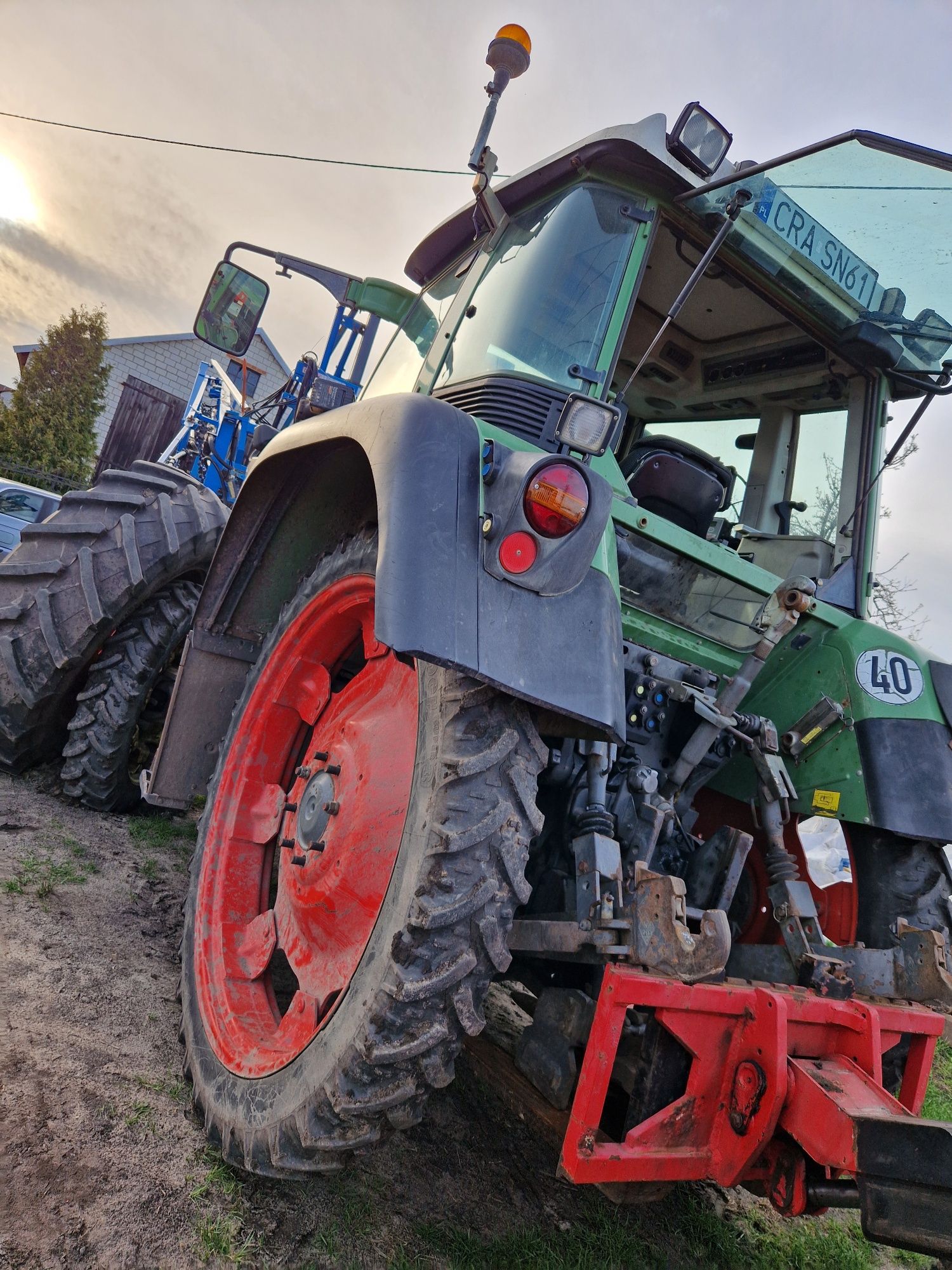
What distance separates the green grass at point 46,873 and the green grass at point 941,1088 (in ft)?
10.7

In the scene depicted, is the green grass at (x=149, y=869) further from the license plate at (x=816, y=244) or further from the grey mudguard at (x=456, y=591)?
the license plate at (x=816, y=244)

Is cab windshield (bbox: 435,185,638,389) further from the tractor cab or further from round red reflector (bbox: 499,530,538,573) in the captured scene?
round red reflector (bbox: 499,530,538,573)

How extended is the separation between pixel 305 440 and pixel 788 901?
1771 mm

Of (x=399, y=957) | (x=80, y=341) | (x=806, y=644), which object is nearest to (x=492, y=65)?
(x=806, y=644)

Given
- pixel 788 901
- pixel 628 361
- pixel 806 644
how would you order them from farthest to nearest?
pixel 628 361
pixel 806 644
pixel 788 901

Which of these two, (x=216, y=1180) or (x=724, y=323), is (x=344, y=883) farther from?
(x=724, y=323)

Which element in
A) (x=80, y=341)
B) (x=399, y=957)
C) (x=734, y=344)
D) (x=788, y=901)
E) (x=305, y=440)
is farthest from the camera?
(x=80, y=341)

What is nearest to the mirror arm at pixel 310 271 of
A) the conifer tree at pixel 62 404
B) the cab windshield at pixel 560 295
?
the cab windshield at pixel 560 295

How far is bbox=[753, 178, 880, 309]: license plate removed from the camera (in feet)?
7.91

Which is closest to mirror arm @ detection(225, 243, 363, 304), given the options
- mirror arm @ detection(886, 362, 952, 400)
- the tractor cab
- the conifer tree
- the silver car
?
the tractor cab

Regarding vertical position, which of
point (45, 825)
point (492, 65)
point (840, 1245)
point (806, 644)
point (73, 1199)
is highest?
point (492, 65)

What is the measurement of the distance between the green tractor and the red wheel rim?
0.04 ft

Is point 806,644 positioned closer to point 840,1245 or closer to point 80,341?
point 840,1245

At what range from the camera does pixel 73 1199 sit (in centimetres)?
146
